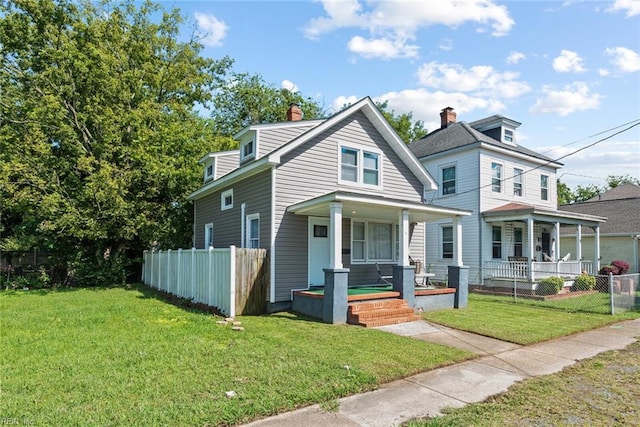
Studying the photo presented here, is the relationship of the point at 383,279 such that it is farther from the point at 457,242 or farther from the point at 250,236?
the point at 250,236

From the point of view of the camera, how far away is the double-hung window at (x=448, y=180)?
1839 centimetres

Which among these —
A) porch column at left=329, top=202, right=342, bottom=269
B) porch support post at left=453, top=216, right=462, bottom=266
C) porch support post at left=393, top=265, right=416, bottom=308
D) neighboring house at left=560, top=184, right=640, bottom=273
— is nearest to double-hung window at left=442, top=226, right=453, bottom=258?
porch support post at left=453, top=216, right=462, bottom=266

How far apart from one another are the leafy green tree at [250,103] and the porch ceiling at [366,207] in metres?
21.4

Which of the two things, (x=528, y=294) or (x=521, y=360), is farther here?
(x=528, y=294)

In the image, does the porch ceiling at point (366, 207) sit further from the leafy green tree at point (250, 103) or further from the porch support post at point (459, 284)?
the leafy green tree at point (250, 103)

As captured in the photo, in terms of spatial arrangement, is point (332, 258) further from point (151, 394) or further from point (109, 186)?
point (109, 186)

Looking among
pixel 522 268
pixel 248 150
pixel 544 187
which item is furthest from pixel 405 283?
pixel 544 187

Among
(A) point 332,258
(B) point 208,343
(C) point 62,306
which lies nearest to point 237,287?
(A) point 332,258

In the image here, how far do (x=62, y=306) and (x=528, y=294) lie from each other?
1549 centimetres

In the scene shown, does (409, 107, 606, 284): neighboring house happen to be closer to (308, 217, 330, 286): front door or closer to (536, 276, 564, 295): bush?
(536, 276, 564, 295): bush

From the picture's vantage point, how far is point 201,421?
391 centimetres

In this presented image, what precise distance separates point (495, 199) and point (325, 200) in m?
11.3

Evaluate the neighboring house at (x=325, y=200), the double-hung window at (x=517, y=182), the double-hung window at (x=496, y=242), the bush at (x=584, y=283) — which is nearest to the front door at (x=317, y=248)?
the neighboring house at (x=325, y=200)

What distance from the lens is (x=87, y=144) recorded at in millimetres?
17547
